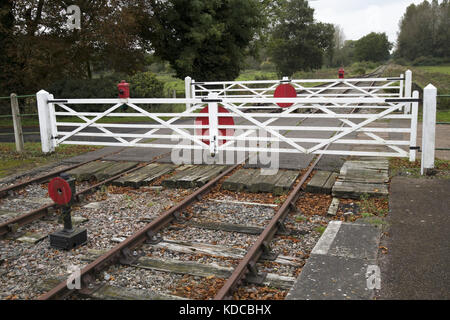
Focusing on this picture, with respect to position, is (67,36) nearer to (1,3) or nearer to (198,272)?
(1,3)

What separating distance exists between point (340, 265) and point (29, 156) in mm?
8849

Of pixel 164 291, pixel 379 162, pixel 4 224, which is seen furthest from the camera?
pixel 379 162

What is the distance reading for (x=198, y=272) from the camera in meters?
4.62

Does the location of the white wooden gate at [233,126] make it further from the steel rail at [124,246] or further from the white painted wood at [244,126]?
Result: the steel rail at [124,246]

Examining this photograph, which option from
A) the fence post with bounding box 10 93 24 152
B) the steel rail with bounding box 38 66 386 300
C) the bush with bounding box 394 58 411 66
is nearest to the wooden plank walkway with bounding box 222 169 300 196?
the steel rail with bounding box 38 66 386 300

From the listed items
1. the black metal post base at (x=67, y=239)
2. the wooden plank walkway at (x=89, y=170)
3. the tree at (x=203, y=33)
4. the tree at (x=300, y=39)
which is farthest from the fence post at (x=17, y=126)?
the tree at (x=300, y=39)

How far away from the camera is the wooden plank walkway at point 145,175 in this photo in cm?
815

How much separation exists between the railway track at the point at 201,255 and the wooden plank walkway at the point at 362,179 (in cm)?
94

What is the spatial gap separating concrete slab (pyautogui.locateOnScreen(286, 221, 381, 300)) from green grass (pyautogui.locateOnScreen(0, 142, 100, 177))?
7175mm

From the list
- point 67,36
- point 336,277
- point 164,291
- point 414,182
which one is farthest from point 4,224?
point 67,36

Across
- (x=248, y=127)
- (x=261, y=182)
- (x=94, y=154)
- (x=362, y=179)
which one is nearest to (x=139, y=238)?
(x=261, y=182)

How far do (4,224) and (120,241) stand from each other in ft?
5.59

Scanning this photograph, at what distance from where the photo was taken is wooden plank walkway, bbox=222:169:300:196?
755 centimetres

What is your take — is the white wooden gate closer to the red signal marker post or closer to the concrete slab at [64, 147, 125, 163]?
the concrete slab at [64, 147, 125, 163]
